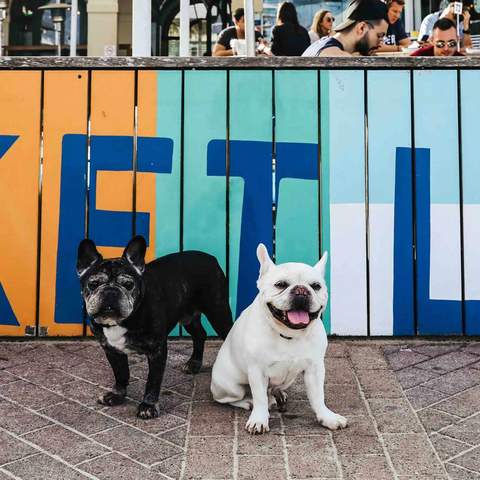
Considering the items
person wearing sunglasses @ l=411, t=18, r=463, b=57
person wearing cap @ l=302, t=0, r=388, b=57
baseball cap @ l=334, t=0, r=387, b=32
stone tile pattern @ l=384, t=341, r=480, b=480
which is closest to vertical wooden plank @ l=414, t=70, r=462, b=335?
stone tile pattern @ l=384, t=341, r=480, b=480

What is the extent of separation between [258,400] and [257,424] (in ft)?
0.35

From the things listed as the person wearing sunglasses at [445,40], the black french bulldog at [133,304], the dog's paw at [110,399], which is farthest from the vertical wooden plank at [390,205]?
the person wearing sunglasses at [445,40]

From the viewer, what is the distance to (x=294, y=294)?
2809 millimetres

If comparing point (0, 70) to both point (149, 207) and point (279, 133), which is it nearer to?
point (149, 207)

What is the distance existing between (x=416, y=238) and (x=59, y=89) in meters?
2.62

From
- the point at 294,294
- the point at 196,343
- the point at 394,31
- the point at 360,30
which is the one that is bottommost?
the point at 196,343

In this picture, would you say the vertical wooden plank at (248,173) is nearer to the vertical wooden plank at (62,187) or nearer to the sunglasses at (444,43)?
the vertical wooden plank at (62,187)

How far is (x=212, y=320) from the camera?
370cm

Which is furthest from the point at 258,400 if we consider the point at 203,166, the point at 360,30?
the point at 360,30

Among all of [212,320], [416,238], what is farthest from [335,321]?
[212,320]

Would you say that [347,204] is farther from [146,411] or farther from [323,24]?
[323,24]

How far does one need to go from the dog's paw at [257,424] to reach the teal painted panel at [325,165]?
1574 mm

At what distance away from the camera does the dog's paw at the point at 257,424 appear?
9.35 ft

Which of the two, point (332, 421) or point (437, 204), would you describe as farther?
point (437, 204)
